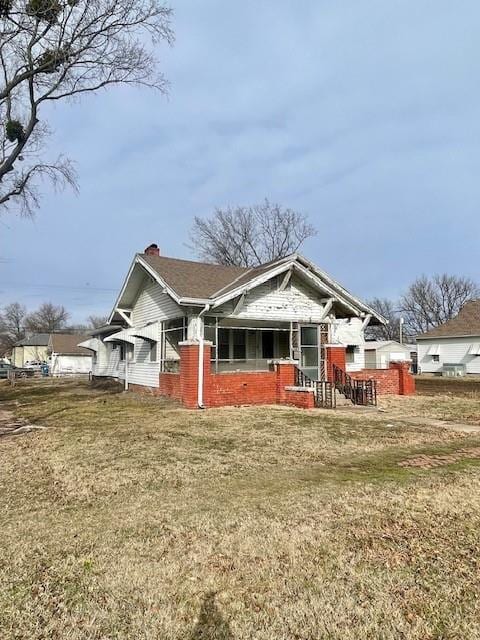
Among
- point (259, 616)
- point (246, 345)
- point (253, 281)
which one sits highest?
point (253, 281)

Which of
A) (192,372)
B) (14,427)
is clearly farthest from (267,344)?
(14,427)

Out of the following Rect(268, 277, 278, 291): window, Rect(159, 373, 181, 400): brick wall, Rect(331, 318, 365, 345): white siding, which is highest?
Rect(268, 277, 278, 291): window

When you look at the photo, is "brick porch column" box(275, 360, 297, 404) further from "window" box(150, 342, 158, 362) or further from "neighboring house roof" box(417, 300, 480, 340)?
"neighboring house roof" box(417, 300, 480, 340)

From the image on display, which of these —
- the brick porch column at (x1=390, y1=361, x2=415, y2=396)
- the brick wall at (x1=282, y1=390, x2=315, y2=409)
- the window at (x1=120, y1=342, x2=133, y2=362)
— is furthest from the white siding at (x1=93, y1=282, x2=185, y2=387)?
the brick porch column at (x1=390, y1=361, x2=415, y2=396)

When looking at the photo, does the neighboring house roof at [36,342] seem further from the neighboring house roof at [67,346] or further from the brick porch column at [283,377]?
the brick porch column at [283,377]

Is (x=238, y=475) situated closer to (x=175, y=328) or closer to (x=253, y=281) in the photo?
(x=253, y=281)

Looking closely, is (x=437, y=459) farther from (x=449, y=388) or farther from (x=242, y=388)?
(x=449, y=388)

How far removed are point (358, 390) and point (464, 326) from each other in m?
24.0

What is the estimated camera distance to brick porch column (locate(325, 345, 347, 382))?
53.0 feet

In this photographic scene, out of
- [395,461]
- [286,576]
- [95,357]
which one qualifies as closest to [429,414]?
[395,461]

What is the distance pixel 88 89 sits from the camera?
1544 centimetres

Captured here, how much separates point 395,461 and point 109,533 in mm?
4401

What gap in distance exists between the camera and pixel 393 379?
56.6ft

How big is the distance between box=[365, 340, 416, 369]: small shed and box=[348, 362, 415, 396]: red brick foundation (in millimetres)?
3423
